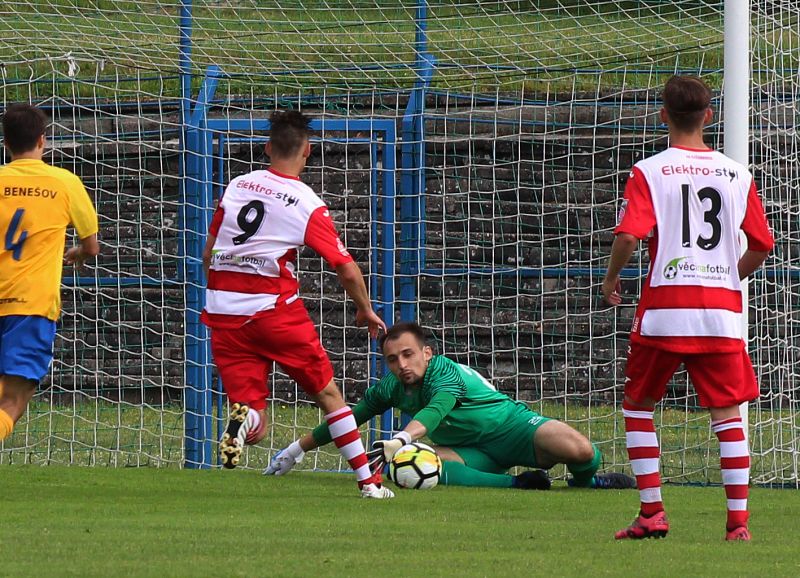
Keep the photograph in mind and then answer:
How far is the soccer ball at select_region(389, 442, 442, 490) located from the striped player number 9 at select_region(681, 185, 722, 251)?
2617 mm

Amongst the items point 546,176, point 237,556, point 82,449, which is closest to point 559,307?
point 546,176

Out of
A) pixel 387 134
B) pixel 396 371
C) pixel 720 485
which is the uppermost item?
pixel 387 134

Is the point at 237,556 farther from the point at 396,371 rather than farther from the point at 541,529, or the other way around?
the point at 396,371

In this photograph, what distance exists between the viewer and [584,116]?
1370cm

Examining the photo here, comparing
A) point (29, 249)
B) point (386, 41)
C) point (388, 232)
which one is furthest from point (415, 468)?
point (386, 41)

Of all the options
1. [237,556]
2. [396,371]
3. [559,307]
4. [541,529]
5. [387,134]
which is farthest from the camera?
[559,307]

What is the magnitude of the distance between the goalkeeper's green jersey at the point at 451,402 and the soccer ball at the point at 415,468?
0.56 feet

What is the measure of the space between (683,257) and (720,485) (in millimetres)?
3357

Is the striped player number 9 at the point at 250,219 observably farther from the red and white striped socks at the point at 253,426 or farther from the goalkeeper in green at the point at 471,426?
the goalkeeper in green at the point at 471,426

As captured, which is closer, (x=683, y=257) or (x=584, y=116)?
(x=683, y=257)

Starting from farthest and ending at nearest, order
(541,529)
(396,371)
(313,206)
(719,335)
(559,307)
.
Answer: (559,307), (396,371), (313,206), (541,529), (719,335)

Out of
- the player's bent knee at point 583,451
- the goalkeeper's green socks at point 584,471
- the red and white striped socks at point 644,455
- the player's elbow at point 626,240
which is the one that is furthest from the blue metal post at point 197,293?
the player's elbow at point 626,240

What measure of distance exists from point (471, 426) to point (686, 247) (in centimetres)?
288

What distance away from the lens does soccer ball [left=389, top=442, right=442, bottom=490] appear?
24.0 feet
